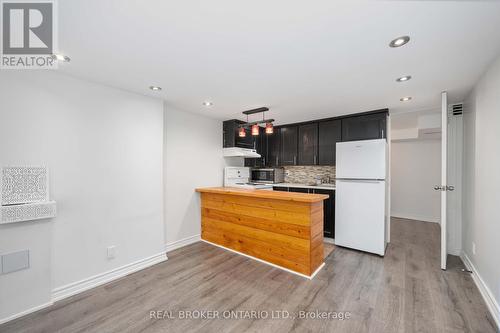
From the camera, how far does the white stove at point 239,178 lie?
14.8 ft

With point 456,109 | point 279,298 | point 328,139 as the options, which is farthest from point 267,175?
point 456,109

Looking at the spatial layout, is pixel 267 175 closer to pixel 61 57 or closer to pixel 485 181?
pixel 485 181

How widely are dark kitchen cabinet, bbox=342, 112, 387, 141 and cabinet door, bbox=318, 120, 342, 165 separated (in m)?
0.12

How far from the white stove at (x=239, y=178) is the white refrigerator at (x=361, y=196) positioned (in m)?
1.56

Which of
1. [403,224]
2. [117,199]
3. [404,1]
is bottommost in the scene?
[403,224]

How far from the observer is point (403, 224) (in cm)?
520

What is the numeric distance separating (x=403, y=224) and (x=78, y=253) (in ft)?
21.4

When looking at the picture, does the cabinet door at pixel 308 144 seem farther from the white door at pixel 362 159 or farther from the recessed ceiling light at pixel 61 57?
the recessed ceiling light at pixel 61 57

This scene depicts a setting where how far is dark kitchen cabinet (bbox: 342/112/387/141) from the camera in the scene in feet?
11.7

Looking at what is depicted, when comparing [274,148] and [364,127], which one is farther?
[274,148]

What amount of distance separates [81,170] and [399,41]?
342cm

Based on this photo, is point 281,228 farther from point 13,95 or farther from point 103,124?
point 13,95

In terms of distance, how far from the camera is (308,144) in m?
4.54

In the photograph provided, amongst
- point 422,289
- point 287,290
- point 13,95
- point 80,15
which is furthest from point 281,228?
point 13,95
